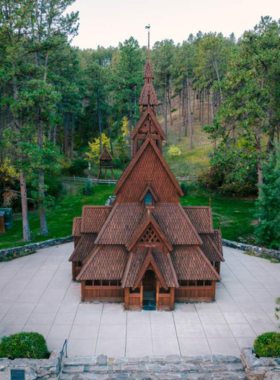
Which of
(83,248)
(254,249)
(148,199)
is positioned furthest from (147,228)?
(254,249)

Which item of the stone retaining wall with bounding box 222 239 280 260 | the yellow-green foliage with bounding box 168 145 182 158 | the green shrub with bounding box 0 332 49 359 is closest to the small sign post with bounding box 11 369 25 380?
the green shrub with bounding box 0 332 49 359

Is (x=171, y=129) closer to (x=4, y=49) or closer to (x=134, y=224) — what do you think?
(x=4, y=49)

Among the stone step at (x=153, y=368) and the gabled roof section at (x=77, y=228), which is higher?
the gabled roof section at (x=77, y=228)

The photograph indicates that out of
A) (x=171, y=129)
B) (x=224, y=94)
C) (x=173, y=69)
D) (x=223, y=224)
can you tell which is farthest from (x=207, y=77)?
(x=223, y=224)

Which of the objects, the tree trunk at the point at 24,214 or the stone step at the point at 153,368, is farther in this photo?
the tree trunk at the point at 24,214

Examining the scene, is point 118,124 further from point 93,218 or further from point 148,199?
point 148,199

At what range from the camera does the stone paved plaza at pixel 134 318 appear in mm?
15125

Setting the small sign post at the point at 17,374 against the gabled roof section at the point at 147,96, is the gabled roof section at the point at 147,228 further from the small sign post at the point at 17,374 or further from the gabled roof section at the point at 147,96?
the small sign post at the point at 17,374

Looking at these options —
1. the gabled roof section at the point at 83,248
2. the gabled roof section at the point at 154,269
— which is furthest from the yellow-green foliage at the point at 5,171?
the gabled roof section at the point at 154,269

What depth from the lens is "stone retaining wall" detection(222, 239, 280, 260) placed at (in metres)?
25.0

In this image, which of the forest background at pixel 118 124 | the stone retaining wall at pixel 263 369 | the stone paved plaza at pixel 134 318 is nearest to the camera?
the stone retaining wall at pixel 263 369

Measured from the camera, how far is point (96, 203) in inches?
1528

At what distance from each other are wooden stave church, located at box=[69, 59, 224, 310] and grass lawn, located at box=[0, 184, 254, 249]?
1040 centimetres

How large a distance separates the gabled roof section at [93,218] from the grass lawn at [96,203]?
9.32 meters
